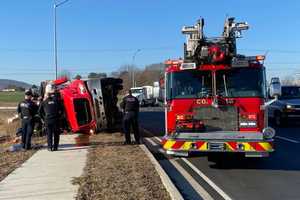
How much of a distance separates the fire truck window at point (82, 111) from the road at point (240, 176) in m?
5.97

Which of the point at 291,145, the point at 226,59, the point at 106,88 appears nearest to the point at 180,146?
the point at 226,59

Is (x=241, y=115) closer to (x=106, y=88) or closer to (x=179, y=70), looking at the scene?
(x=179, y=70)

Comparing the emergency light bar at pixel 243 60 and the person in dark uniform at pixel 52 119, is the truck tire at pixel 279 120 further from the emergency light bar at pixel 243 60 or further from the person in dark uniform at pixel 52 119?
the emergency light bar at pixel 243 60

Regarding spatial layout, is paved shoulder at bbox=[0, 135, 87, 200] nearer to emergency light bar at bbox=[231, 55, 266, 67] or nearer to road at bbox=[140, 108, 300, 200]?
road at bbox=[140, 108, 300, 200]

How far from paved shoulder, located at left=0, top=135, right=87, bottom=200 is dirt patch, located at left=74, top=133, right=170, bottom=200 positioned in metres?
0.24

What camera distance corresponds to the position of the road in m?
8.87

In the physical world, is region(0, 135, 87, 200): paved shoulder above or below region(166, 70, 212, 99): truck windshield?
below

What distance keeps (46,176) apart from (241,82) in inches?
193

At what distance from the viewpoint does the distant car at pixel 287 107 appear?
79.2 ft

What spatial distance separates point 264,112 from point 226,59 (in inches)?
59.0

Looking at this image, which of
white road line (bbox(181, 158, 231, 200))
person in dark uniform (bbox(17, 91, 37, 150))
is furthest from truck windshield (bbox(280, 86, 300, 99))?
person in dark uniform (bbox(17, 91, 37, 150))

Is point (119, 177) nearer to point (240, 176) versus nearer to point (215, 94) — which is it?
point (240, 176)

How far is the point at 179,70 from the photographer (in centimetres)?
1195

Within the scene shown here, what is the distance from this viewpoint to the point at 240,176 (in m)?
10.6
